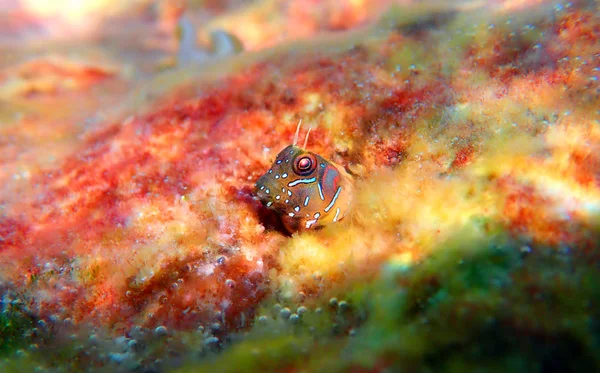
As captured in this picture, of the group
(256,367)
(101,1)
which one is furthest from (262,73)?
(101,1)

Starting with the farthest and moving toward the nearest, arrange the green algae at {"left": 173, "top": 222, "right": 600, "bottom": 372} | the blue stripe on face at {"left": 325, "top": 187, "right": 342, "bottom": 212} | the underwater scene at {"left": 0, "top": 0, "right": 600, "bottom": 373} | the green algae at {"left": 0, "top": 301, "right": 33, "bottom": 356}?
the blue stripe on face at {"left": 325, "top": 187, "right": 342, "bottom": 212}, the green algae at {"left": 0, "top": 301, "right": 33, "bottom": 356}, the underwater scene at {"left": 0, "top": 0, "right": 600, "bottom": 373}, the green algae at {"left": 173, "top": 222, "right": 600, "bottom": 372}

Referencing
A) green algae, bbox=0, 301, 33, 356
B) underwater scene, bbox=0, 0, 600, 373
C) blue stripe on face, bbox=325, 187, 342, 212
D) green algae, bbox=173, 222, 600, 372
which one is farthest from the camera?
blue stripe on face, bbox=325, 187, 342, 212

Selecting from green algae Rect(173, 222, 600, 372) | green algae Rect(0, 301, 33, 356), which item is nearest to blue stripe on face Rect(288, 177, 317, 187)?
green algae Rect(173, 222, 600, 372)

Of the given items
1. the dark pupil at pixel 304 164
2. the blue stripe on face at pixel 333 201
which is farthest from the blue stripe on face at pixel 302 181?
the blue stripe on face at pixel 333 201

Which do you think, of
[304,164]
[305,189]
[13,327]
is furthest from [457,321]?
[13,327]

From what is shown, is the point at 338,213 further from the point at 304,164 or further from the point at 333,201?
the point at 304,164

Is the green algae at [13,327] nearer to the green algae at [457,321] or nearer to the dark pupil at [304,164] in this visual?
the green algae at [457,321]

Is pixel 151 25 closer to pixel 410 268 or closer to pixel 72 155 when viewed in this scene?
pixel 72 155

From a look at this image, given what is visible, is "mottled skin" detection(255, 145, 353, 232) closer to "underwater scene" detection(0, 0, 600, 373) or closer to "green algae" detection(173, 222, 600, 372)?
"underwater scene" detection(0, 0, 600, 373)
